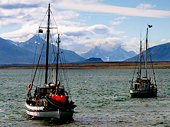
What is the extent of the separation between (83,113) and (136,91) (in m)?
→ 22.1

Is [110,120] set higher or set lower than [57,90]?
lower

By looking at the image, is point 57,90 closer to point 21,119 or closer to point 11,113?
point 21,119

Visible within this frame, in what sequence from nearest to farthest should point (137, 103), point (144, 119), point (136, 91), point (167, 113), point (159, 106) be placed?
point (144, 119) < point (167, 113) < point (159, 106) < point (137, 103) < point (136, 91)

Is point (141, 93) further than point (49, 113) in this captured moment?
Yes

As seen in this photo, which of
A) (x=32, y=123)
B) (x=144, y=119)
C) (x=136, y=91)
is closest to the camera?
(x=32, y=123)

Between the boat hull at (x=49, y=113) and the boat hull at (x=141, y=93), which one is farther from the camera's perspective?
the boat hull at (x=141, y=93)

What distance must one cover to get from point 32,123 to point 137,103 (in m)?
25.2

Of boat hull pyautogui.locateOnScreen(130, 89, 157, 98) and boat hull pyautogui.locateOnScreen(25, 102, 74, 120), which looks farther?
boat hull pyautogui.locateOnScreen(130, 89, 157, 98)

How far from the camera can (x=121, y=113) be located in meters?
45.9

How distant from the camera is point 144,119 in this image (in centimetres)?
4128

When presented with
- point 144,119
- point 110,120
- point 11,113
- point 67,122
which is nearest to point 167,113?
point 144,119

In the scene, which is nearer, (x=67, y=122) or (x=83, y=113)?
(x=67, y=122)

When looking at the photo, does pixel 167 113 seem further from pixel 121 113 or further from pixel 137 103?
pixel 137 103

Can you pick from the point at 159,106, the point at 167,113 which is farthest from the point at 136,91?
the point at 167,113
